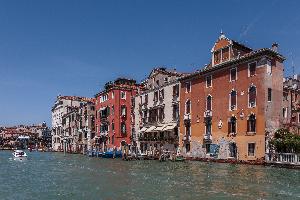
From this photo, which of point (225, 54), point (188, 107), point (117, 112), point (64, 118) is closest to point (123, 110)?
point (117, 112)

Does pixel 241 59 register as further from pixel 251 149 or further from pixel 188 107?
pixel 188 107

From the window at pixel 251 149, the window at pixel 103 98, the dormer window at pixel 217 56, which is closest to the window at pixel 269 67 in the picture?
the dormer window at pixel 217 56

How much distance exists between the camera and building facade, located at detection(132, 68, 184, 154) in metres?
45.2

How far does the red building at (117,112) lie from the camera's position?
57.2m

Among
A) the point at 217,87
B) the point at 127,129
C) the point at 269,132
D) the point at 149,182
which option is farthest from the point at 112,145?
the point at 149,182

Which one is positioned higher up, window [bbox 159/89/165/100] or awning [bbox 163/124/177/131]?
window [bbox 159/89/165/100]

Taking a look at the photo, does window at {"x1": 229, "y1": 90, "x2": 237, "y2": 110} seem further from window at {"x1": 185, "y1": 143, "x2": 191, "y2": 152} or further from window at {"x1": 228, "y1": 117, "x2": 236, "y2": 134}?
window at {"x1": 185, "y1": 143, "x2": 191, "y2": 152}

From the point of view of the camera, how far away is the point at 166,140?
4578cm

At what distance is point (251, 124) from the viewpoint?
3388 cm

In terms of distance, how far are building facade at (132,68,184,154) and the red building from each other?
6.95 feet

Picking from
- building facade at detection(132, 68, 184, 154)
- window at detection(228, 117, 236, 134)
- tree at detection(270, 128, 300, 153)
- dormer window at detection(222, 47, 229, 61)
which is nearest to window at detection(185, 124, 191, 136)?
building facade at detection(132, 68, 184, 154)

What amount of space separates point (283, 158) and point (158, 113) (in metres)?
21.1

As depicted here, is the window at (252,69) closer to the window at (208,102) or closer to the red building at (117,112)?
the window at (208,102)

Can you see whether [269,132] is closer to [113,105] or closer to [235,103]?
[235,103]
